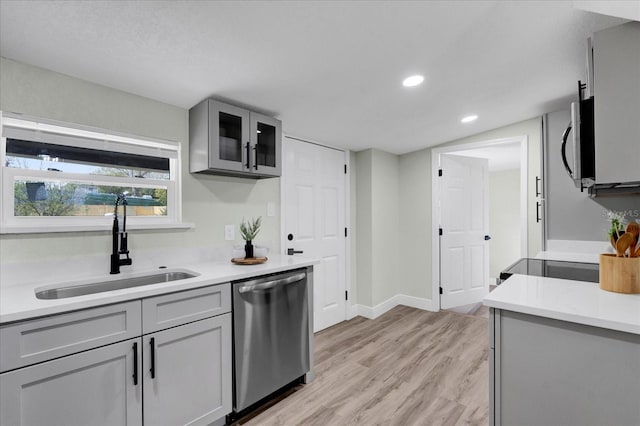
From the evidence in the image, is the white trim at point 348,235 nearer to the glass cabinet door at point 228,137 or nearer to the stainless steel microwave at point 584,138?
the glass cabinet door at point 228,137

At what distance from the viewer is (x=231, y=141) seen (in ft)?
7.23

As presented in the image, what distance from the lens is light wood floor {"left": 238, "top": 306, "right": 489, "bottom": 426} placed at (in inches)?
72.6

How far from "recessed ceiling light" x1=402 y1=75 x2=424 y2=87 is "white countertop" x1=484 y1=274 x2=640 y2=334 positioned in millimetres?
1437

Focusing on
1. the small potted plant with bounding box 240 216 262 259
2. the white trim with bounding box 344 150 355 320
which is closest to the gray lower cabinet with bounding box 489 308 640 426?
the small potted plant with bounding box 240 216 262 259

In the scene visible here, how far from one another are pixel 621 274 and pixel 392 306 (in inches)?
116

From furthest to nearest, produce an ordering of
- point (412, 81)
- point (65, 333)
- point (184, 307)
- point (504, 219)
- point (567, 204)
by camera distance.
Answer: point (504, 219), point (567, 204), point (412, 81), point (184, 307), point (65, 333)

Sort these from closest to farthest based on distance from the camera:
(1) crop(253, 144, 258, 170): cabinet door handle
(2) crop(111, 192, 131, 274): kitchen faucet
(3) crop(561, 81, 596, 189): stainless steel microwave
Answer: (3) crop(561, 81, 596, 189): stainless steel microwave, (2) crop(111, 192, 131, 274): kitchen faucet, (1) crop(253, 144, 258, 170): cabinet door handle

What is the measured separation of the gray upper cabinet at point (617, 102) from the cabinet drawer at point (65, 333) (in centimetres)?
222

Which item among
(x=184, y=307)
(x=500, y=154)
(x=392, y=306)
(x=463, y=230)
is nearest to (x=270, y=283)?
(x=184, y=307)

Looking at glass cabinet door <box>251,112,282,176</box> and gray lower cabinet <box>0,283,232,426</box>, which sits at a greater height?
glass cabinet door <box>251,112,282,176</box>

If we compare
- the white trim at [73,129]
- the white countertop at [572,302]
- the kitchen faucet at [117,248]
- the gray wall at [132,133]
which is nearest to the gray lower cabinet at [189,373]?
the kitchen faucet at [117,248]

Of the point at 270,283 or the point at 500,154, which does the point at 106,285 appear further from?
the point at 500,154

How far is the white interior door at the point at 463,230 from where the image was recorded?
384 centimetres

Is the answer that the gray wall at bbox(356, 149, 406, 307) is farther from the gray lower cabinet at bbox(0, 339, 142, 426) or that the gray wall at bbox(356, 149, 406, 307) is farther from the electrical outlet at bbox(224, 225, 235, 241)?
the gray lower cabinet at bbox(0, 339, 142, 426)
